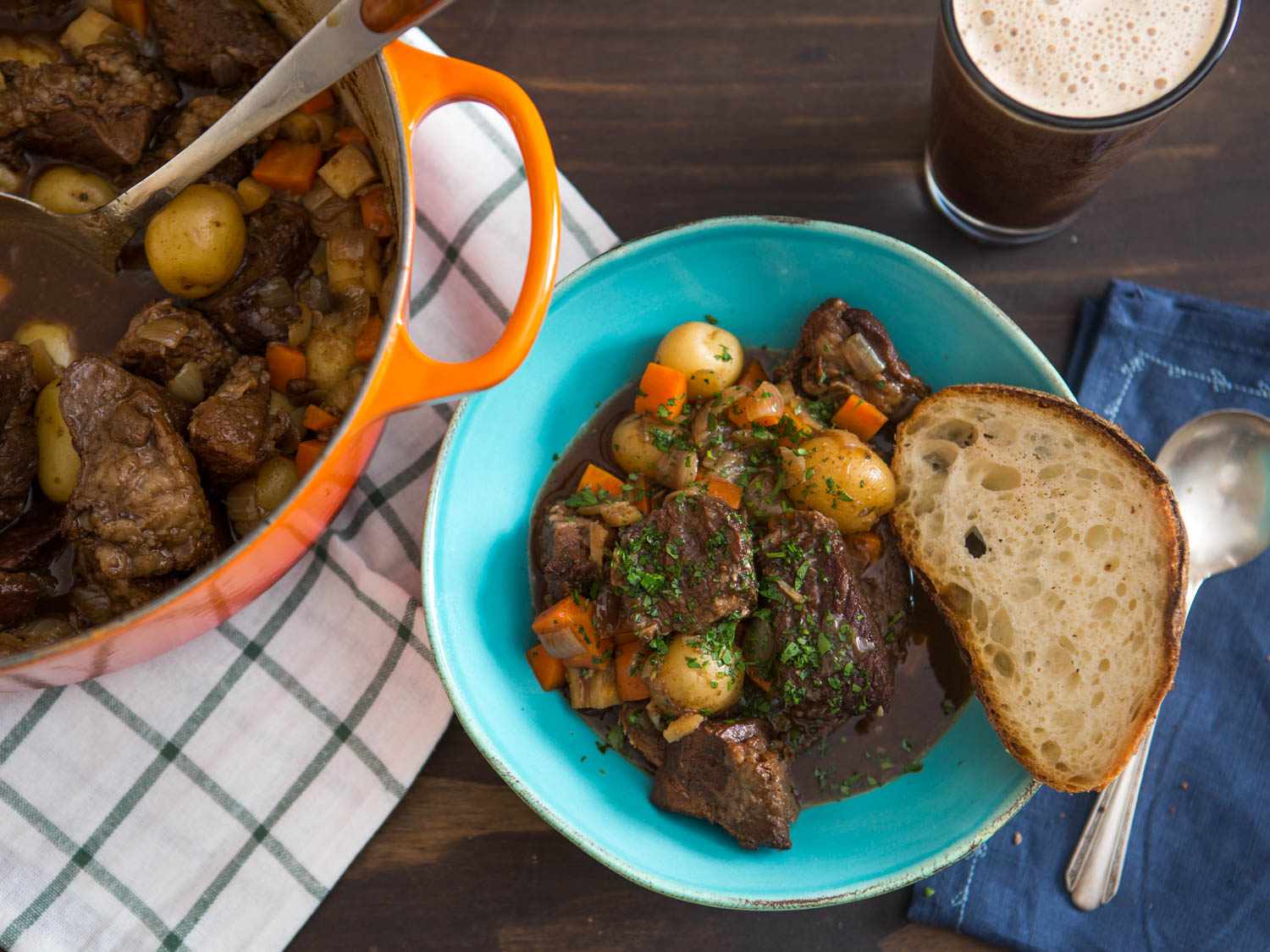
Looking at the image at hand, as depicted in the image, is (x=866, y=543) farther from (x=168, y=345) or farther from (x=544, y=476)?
(x=168, y=345)

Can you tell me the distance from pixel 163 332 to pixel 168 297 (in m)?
0.17

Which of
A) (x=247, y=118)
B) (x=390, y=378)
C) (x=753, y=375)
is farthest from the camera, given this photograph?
(x=753, y=375)

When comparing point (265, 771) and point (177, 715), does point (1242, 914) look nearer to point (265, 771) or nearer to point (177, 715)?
point (265, 771)

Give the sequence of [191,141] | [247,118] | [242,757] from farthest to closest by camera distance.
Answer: [242,757], [191,141], [247,118]

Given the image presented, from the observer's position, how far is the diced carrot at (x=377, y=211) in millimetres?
2318

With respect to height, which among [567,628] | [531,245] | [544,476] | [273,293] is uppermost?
[531,245]

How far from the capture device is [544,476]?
2.42 m

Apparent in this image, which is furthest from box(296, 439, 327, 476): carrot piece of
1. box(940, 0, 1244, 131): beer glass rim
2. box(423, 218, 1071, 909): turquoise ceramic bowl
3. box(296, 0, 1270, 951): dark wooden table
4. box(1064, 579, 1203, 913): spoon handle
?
box(1064, 579, 1203, 913): spoon handle

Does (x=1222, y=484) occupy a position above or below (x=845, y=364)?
below

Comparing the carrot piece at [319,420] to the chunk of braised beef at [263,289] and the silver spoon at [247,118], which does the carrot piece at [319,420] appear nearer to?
the chunk of braised beef at [263,289]

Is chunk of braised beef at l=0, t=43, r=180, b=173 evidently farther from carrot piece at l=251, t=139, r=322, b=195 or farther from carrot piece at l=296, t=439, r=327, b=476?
carrot piece at l=296, t=439, r=327, b=476

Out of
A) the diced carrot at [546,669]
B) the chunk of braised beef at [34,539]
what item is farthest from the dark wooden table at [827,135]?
the chunk of braised beef at [34,539]

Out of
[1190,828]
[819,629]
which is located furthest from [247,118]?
[1190,828]

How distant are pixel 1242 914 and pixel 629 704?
1.51 m
